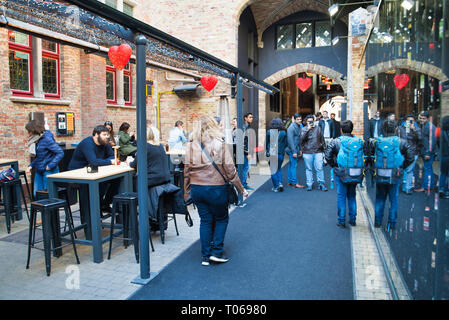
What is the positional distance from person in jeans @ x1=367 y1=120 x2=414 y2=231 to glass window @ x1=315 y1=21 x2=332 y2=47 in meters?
12.3

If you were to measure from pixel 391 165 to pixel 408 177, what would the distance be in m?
0.92

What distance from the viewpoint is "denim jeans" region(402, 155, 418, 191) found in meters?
2.79

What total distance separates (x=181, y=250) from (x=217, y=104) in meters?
8.27

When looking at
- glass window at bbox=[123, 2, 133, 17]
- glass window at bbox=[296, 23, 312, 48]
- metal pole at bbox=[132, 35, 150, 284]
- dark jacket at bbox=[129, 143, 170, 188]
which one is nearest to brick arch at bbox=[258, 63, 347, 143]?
glass window at bbox=[296, 23, 312, 48]

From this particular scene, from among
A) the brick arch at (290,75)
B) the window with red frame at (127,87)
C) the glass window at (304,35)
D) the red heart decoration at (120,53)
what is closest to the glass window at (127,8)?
the window with red frame at (127,87)

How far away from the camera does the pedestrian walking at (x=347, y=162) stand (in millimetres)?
5398

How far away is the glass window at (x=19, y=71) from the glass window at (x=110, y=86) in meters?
3.33

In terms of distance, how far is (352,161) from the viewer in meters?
5.41

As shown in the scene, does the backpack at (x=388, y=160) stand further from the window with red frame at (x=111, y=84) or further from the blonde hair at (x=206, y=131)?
the window with red frame at (x=111, y=84)

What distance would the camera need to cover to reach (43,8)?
371 centimetres

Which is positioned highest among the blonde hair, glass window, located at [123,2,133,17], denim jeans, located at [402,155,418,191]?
glass window, located at [123,2,133,17]

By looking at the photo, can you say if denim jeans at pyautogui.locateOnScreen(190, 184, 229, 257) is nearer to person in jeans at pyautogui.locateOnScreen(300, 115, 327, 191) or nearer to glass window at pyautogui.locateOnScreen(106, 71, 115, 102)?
person in jeans at pyautogui.locateOnScreen(300, 115, 327, 191)

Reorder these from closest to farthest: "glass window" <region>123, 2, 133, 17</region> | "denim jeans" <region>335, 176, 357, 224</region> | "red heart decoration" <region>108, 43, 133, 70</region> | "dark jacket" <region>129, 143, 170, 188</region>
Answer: "red heart decoration" <region>108, 43, 133, 70</region> → "dark jacket" <region>129, 143, 170, 188</region> → "denim jeans" <region>335, 176, 357, 224</region> → "glass window" <region>123, 2, 133, 17</region>
